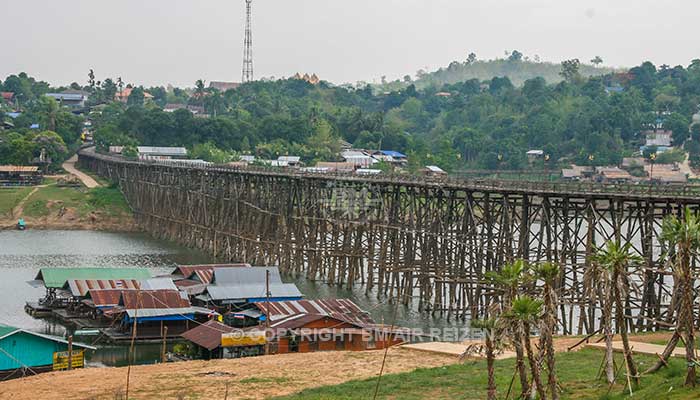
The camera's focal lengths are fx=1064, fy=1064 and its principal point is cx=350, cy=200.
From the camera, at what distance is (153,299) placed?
45562 millimetres

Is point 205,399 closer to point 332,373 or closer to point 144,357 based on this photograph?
point 332,373

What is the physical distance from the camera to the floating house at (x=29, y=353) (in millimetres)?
36031

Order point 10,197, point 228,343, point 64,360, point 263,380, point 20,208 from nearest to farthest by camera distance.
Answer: point 263,380 → point 64,360 → point 228,343 → point 20,208 → point 10,197

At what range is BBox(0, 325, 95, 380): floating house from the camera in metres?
36.0

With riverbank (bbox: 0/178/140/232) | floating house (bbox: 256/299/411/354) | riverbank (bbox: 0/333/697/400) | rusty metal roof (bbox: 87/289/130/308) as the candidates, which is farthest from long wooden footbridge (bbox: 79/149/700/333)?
rusty metal roof (bbox: 87/289/130/308)

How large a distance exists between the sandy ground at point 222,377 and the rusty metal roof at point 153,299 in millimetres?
9087

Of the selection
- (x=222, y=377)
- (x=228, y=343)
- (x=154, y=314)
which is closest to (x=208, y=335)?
(x=228, y=343)

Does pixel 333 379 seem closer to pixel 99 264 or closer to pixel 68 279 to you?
pixel 68 279

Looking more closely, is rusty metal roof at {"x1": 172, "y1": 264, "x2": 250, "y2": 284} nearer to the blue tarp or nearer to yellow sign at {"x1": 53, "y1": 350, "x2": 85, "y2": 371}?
yellow sign at {"x1": 53, "y1": 350, "x2": 85, "y2": 371}

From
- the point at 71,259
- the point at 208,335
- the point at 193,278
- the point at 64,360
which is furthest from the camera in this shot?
the point at 71,259

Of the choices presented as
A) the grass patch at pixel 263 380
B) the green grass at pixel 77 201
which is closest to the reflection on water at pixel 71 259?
the green grass at pixel 77 201

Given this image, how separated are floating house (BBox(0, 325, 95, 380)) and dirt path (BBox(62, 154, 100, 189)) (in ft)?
220

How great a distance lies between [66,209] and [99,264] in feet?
94.0

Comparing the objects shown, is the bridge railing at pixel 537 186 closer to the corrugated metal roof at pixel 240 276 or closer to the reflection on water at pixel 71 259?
the corrugated metal roof at pixel 240 276
